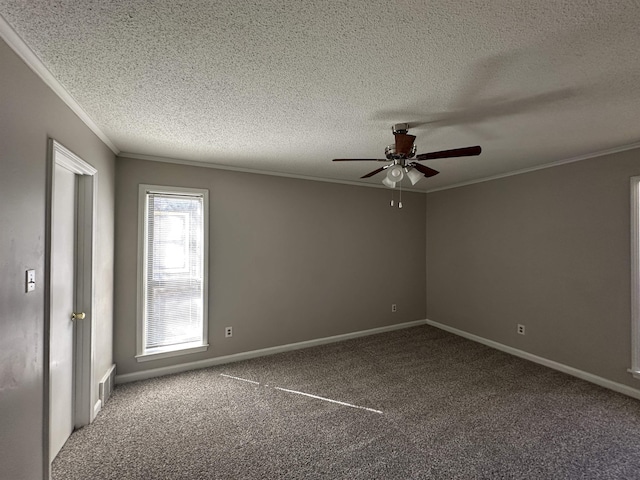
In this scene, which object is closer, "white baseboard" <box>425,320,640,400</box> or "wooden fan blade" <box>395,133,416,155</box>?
"wooden fan blade" <box>395,133,416,155</box>

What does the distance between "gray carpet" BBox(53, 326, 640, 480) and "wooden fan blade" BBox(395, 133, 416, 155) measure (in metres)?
2.18

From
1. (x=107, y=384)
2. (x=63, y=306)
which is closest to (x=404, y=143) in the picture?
(x=63, y=306)

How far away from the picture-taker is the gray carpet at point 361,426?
1.96 m

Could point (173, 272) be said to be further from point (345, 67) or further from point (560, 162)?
point (560, 162)

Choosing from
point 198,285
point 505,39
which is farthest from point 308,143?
point 198,285

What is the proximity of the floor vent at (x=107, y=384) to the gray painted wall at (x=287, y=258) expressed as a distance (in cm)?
16

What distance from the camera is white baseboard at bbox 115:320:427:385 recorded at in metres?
3.18

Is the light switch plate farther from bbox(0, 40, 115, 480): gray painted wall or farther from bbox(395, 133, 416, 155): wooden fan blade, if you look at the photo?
bbox(395, 133, 416, 155): wooden fan blade

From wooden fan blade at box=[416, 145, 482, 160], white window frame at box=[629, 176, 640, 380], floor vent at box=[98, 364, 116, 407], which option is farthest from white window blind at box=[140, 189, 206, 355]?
white window frame at box=[629, 176, 640, 380]

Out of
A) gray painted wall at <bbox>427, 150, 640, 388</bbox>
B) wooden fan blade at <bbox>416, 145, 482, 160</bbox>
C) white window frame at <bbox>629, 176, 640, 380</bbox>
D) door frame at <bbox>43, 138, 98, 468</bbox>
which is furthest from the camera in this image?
gray painted wall at <bbox>427, 150, 640, 388</bbox>

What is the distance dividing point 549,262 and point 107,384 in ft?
16.1

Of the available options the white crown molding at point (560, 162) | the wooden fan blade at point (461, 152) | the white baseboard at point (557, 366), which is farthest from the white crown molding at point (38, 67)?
the white baseboard at point (557, 366)

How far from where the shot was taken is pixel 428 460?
2023mm

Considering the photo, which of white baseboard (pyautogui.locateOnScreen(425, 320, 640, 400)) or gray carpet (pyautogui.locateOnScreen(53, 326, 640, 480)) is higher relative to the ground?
white baseboard (pyautogui.locateOnScreen(425, 320, 640, 400))
